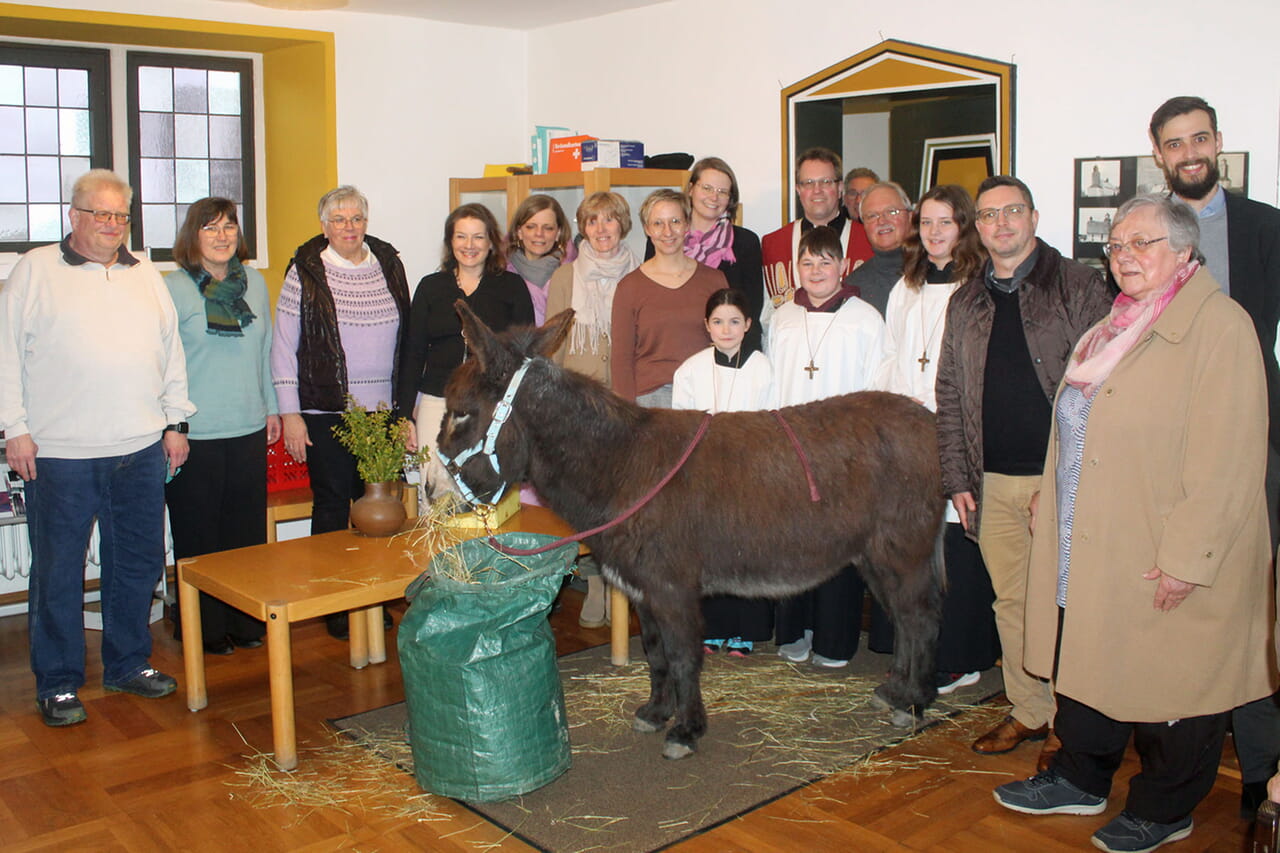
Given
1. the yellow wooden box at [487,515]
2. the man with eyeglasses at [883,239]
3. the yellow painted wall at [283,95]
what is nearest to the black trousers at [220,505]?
the yellow wooden box at [487,515]

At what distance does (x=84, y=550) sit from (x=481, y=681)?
1914 millimetres

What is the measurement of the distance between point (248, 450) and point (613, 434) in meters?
2.06

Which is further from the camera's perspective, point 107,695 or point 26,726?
point 107,695

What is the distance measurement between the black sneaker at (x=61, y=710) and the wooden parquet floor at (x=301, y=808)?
47 mm

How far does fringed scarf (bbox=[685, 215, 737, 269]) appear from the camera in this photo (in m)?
4.97

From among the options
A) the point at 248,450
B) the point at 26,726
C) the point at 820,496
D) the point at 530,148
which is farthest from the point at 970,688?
the point at 530,148

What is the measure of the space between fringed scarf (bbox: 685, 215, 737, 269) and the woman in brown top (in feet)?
0.76

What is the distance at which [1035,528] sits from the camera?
3266mm

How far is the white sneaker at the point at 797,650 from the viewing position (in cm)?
481

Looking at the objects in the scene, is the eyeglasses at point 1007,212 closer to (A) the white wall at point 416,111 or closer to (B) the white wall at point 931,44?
(B) the white wall at point 931,44

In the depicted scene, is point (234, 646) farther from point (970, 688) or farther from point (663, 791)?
point (970, 688)

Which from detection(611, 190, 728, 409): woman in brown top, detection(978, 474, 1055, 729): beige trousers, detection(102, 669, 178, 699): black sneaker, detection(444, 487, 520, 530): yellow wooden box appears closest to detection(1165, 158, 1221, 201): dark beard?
detection(978, 474, 1055, 729): beige trousers

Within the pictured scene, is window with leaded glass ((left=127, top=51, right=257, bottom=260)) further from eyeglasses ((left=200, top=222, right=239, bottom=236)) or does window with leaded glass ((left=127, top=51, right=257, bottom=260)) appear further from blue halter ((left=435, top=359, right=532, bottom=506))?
blue halter ((left=435, top=359, right=532, bottom=506))

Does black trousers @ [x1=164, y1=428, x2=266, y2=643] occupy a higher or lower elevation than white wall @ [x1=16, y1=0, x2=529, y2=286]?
lower
